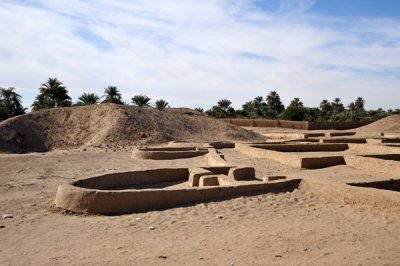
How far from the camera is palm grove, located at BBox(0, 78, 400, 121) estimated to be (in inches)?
1517

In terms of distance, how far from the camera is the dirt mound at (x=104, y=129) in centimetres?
2450

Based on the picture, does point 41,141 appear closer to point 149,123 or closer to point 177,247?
point 149,123

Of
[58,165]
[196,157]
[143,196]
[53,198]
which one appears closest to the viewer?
[143,196]

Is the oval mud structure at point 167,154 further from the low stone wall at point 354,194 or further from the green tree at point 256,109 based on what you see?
the green tree at point 256,109

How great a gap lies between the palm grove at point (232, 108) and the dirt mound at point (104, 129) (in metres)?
10.6

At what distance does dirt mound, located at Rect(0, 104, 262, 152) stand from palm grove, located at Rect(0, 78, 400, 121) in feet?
34.9

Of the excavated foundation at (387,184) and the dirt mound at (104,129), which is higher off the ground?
the dirt mound at (104,129)

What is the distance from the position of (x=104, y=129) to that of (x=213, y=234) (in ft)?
68.1

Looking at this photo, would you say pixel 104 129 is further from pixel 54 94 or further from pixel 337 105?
pixel 337 105

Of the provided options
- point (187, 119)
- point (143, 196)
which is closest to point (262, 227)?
point (143, 196)

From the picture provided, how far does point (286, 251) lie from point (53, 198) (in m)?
5.50

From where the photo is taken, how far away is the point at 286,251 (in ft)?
16.1

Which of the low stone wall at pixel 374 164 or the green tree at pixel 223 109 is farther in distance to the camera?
the green tree at pixel 223 109

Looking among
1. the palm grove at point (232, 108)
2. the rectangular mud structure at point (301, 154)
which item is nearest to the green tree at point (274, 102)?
the palm grove at point (232, 108)
